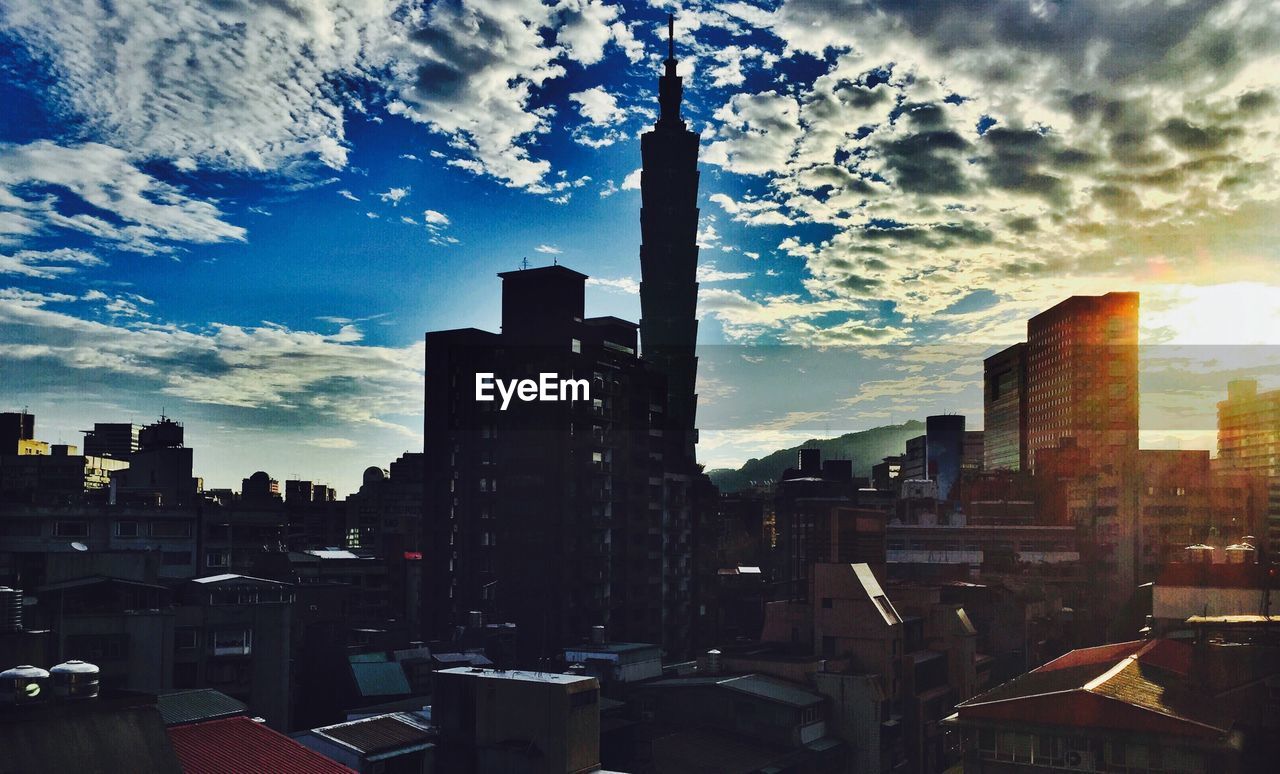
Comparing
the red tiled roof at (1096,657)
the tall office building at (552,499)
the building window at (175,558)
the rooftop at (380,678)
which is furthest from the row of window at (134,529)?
the red tiled roof at (1096,657)

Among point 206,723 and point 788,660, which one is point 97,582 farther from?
point 788,660

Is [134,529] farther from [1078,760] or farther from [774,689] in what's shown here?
[1078,760]

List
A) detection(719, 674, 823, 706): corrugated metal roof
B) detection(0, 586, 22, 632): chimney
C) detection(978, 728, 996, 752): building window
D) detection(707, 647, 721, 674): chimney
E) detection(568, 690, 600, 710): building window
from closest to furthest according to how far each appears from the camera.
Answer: detection(0, 586, 22, 632): chimney < detection(978, 728, 996, 752): building window < detection(568, 690, 600, 710): building window < detection(719, 674, 823, 706): corrugated metal roof < detection(707, 647, 721, 674): chimney

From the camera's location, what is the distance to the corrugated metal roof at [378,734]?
45812 mm

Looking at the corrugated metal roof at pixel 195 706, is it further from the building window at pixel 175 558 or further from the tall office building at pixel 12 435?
the tall office building at pixel 12 435

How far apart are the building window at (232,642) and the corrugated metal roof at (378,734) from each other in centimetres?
1574

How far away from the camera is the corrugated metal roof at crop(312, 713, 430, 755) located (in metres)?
45.8

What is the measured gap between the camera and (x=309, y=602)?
288 ft

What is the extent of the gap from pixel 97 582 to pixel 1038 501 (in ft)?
500

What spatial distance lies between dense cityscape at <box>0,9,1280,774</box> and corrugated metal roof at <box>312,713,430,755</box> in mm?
195

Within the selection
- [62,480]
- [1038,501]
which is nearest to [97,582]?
[62,480]

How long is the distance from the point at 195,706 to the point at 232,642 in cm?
1522

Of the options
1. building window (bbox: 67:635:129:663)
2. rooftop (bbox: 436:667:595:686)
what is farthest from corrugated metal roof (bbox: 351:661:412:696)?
rooftop (bbox: 436:667:595:686)
